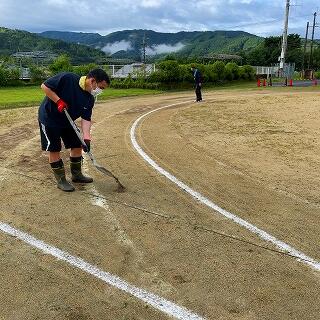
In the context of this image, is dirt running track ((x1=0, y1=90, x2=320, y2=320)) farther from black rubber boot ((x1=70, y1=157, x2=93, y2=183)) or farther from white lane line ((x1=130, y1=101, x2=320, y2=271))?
black rubber boot ((x1=70, y1=157, x2=93, y2=183))

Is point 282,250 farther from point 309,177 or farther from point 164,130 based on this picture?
point 164,130

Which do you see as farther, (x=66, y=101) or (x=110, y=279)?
(x=66, y=101)

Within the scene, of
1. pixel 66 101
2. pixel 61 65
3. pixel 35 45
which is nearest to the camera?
pixel 66 101

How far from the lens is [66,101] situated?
6117 millimetres

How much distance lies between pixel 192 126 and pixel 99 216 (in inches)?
322

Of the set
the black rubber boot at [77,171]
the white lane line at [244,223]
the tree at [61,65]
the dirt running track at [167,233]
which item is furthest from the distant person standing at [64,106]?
the tree at [61,65]

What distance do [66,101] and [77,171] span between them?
3.91 feet

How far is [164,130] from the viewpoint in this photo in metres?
12.2

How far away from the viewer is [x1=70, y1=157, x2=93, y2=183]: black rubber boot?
22.0 ft

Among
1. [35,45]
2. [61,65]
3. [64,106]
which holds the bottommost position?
[61,65]

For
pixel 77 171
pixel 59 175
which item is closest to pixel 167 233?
pixel 59 175

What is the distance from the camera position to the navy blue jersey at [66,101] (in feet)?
19.9

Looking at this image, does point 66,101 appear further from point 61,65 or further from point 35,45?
point 35,45

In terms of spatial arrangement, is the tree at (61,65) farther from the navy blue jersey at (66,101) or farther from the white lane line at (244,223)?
the navy blue jersey at (66,101)
